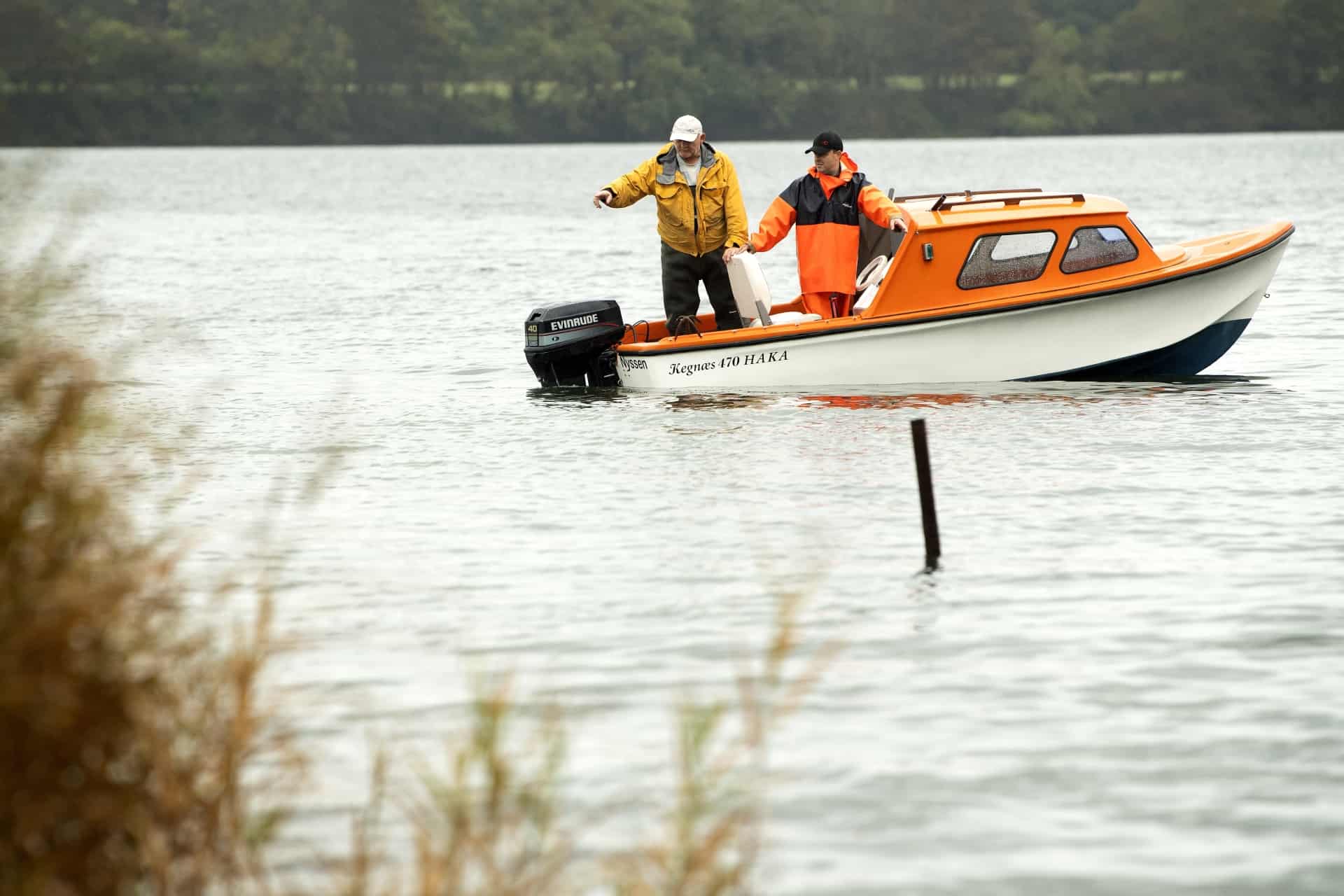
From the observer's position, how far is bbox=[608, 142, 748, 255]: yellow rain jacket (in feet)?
47.3

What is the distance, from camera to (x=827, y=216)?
14109 mm

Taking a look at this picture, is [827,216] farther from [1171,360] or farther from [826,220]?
[1171,360]

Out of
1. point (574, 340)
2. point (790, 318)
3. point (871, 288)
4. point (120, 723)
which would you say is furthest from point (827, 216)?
point (120, 723)

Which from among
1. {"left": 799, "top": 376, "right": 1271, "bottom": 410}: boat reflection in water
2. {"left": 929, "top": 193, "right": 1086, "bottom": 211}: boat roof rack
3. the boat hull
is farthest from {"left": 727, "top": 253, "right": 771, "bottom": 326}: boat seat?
{"left": 929, "top": 193, "right": 1086, "bottom": 211}: boat roof rack

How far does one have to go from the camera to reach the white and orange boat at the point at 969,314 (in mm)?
14211

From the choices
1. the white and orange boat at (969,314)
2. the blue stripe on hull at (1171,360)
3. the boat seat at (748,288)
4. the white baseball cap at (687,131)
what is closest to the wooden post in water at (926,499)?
the white and orange boat at (969,314)

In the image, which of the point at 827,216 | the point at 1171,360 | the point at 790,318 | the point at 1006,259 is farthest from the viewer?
the point at 1171,360

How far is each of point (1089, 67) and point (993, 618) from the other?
14013 cm

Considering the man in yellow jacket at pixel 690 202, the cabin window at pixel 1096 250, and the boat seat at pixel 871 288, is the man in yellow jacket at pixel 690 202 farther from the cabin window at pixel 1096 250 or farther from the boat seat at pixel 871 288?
the cabin window at pixel 1096 250

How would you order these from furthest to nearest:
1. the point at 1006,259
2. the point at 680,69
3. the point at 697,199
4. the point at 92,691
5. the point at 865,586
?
the point at 680,69 < the point at 697,199 < the point at 1006,259 < the point at 865,586 < the point at 92,691

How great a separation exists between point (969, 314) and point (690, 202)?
2.14m

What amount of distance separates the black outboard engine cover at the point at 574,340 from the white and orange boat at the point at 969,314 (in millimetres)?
10

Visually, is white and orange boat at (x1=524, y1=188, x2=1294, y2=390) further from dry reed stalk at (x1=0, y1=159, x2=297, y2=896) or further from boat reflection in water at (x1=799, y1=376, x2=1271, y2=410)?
dry reed stalk at (x1=0, y1=159, x2=297, y2=896)

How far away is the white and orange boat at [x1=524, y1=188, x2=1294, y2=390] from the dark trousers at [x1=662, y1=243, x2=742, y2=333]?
0.19 m
